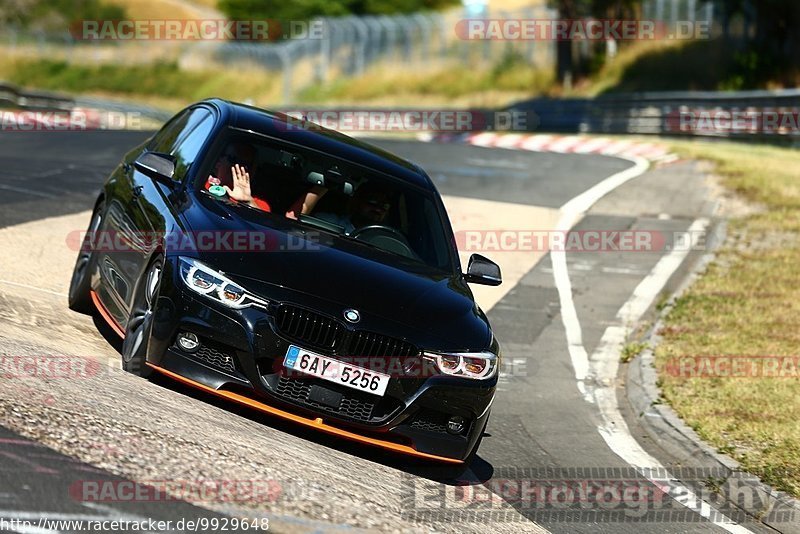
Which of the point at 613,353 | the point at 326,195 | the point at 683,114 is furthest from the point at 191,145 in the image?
the point at 683,114

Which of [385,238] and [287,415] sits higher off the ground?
[385,238]

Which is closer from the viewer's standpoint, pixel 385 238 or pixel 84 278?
pixel 385 238

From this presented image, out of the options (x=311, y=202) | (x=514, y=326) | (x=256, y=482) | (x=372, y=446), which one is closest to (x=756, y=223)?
(x=514, y=326)

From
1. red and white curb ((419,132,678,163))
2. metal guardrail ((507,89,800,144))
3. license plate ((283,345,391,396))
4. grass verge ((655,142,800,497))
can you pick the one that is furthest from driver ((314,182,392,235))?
metal guardrail ((507,89,800,144))

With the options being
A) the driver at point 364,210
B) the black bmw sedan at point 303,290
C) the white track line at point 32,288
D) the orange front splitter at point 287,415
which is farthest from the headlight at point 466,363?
the white track line at point 32,288

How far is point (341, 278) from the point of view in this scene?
6.90 metres

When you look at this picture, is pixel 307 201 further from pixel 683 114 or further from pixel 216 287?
pixel 683 114

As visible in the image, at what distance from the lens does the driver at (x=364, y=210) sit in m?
7.97

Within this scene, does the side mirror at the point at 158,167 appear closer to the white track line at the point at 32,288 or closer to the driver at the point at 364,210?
the driver at the point at 364,210

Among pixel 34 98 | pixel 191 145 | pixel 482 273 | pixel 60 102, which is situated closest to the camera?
pixel 482 273

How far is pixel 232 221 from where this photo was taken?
7281mm

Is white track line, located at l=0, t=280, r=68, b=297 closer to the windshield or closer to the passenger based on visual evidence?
the windshield

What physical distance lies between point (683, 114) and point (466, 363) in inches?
1033

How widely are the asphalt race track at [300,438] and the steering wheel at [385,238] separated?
134 cm
